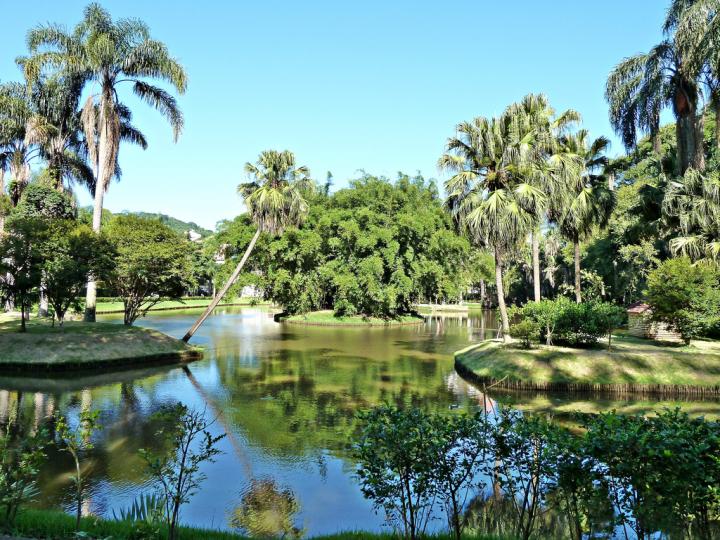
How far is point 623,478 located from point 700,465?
26.6 inches

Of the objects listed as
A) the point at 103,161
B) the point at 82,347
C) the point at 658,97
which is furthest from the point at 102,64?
the point at 658,97

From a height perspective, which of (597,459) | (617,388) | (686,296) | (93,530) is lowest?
(617,388)

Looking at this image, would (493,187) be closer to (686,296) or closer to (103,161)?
(686,296)

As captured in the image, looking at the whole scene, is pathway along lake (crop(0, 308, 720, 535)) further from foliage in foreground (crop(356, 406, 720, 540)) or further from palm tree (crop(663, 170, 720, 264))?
palm tree (crop(663, 170, 720, 264))

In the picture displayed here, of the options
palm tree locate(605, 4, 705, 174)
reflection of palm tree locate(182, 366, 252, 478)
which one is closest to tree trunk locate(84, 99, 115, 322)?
reflection of palm tree locate(182, 366, 252, 478)

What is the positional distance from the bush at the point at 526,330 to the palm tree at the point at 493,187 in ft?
2.78

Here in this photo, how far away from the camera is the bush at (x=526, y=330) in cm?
2156

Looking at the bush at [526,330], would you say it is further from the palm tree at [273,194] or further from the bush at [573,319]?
the palm tree at [273,194]

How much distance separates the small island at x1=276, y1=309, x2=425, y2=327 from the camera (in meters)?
48.3

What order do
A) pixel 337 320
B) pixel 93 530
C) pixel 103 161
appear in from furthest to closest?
1. pixel 337 320
2. pixel 103 161
3. pixel 93 530

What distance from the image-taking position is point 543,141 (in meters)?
23.0

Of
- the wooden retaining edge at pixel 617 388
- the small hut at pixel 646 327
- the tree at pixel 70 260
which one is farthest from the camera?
the small hut at pixel 646 327

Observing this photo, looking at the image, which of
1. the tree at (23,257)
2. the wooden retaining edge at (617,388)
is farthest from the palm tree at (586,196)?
the tree at (23,257)

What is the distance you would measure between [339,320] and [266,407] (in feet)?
111
